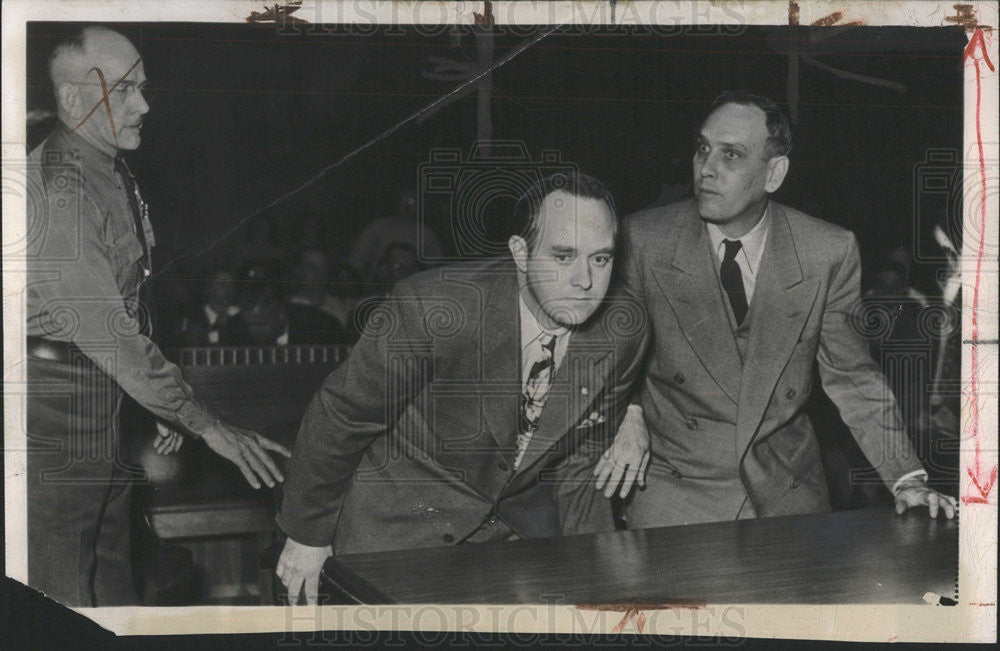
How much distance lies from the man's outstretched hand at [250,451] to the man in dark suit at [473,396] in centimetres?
8

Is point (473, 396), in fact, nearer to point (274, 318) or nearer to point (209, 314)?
point (274, 318)

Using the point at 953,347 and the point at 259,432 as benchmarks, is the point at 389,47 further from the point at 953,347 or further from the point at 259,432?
the point at 953,347

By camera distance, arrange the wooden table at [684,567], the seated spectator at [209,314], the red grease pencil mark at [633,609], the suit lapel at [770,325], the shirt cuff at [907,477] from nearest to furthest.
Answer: the wooden table at [684,567]
the red grease pencil mark at [633,609]
the seated spectator at [209,314]
the suit lapel at [770,325]
the shirt cuff at [907,477]

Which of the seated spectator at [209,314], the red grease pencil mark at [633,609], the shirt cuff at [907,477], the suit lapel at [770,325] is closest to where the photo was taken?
the red grease pencil mark at [633,609]

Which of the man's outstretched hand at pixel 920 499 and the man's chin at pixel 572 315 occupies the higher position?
the man's chin at pixel 572 315

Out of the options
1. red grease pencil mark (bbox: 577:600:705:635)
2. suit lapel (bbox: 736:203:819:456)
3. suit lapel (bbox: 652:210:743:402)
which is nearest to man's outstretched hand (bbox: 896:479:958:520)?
suit lapel (bbox: 736:203:819:456)

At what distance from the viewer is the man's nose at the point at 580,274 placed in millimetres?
3885

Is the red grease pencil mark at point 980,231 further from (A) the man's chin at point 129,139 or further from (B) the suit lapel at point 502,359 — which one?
(A) the man's chin at point 129,139

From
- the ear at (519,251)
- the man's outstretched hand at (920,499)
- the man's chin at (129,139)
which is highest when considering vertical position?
the man's chin at (129,139)

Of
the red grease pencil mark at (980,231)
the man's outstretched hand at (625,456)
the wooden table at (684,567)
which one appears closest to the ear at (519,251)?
the man's outstretched hand at (625,456)

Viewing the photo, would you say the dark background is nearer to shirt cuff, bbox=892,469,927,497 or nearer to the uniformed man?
the uniformed man

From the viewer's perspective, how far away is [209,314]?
12.7ft

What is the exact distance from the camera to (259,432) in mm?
3912

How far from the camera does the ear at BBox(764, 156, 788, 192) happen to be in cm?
399
